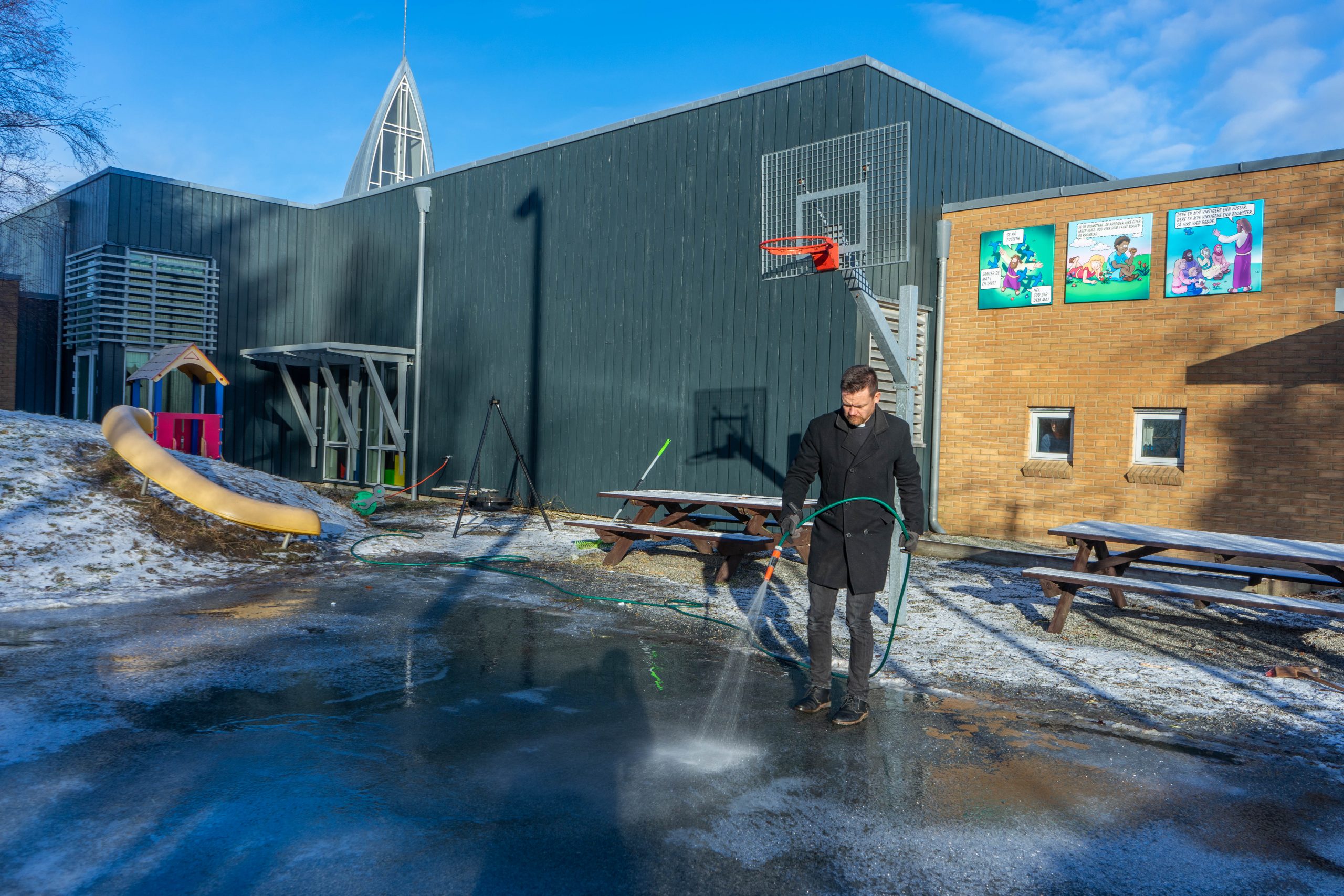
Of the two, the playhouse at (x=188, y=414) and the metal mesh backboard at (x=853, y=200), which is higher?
the metal mesh backboard at (x=853, y=200)

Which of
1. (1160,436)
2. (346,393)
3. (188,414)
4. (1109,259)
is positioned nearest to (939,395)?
(1109,259)

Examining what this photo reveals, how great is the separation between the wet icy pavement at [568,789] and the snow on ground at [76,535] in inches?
92.7

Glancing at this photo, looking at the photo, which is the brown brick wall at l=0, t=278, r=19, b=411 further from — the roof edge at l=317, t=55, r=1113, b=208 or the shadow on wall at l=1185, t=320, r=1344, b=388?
the shadow on wall at l=1185, t=320, r=1344, b=388

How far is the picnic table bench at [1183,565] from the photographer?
6527 millimetres

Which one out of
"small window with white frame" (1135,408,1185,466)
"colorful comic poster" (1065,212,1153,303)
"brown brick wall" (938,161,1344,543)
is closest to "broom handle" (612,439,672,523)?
"brown brick wall" (938,161,1344,543)

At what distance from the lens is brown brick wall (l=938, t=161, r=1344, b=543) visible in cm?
1044

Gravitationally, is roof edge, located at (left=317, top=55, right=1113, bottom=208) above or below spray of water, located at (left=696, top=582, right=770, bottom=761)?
above

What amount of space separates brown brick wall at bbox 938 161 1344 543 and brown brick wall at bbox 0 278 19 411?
2330cm

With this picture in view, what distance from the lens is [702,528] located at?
11141 mm

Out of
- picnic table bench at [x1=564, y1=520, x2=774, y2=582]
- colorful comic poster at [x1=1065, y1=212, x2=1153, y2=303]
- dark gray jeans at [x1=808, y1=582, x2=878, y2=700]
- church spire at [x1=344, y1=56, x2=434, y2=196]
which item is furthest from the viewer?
church spire at [x1=344, y1=56, x2=434, y2=196]

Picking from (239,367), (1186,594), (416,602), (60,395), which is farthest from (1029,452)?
(60,395)

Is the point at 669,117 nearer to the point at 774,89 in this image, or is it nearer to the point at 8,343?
the point at 774,89

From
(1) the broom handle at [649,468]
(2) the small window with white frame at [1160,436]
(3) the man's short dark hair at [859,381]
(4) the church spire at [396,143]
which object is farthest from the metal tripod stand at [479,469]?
(4) the church spire at [396,143]

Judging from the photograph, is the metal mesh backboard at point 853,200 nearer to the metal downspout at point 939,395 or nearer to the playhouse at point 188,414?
the metal downspout at point 939,395
